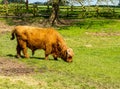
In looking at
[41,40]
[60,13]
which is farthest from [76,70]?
[60,13]

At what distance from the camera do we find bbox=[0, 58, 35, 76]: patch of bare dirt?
14.9 metres

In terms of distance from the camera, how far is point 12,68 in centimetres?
1611

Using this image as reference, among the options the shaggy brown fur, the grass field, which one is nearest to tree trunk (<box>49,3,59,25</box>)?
the grass field

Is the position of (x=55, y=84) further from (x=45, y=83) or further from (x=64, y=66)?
(x=64, y=66)

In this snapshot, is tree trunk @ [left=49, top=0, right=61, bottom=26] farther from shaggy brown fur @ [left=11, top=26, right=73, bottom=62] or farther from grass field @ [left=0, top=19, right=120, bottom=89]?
shaggy brown fur @ [left=11, top=26, right=73, bottom=62]

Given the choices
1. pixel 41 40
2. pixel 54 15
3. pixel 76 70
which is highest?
pixel 41 40

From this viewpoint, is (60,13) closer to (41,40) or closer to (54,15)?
(54,15)

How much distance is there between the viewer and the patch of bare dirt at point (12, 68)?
14.9 meters

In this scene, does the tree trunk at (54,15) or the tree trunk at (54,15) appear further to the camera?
the tree trunk at (54,15)

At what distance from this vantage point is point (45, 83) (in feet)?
43.2

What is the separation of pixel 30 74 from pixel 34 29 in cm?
446

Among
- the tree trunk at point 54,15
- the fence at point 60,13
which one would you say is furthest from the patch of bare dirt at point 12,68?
the fence at point 60,13

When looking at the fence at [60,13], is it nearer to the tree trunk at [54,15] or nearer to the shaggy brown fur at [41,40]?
the tree trunk at [54,15]

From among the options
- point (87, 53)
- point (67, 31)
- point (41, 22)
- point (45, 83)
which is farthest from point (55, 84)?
point (41, 22)
